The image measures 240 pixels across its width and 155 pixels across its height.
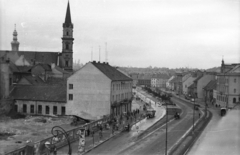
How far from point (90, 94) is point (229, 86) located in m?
30.0

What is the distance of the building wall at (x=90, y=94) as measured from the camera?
49.9 metres

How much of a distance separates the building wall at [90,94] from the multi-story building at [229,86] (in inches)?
970

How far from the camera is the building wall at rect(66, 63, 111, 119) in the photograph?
164 feet

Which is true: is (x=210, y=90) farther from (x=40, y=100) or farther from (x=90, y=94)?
(x=40, y=100)

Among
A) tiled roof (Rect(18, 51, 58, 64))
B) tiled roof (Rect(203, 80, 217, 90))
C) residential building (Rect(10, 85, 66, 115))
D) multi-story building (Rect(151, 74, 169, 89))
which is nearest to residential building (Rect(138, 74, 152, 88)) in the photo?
multi-story building (Rect(151, 74, 169, 89))

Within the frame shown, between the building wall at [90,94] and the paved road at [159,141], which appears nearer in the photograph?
the paved road at [159,141]

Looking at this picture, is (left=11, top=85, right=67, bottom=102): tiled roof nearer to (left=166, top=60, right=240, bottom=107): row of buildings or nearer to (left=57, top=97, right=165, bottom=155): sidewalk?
(left=57, top=97, right=165, bottom=155): sidewalk

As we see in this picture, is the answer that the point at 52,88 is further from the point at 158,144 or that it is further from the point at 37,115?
the point at 158,144

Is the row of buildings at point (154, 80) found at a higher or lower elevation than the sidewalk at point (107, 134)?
higher

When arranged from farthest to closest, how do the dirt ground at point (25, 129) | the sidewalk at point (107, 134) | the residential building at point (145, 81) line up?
the residential building at point (145, 81) < the dirt ground at point (25, 129) < the sidewalk at point (107, 134)

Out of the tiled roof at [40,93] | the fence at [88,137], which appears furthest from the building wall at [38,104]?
the fence at [88,137]

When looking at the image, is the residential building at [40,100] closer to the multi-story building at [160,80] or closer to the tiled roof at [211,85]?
the tiled roof at [211,85]

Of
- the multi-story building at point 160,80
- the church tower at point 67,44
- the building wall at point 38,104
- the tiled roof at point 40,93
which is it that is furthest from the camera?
the multi-story building at point 160,80

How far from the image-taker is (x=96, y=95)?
50.3m
